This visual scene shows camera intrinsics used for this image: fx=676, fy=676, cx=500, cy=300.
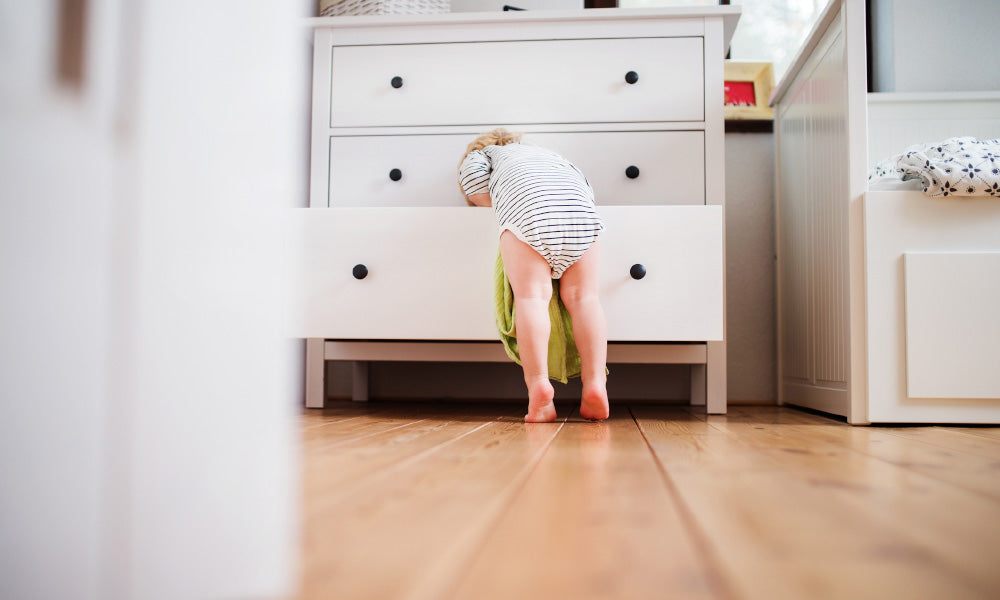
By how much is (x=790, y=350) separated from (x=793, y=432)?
73 cm

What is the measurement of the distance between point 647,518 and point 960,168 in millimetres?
1011

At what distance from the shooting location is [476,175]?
1344 millimetres

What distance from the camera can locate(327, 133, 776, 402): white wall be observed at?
1833 millimetres

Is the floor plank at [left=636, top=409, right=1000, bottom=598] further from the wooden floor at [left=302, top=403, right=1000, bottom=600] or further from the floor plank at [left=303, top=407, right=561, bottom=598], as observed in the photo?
the floor plank at [left=303, top=407, right=561, bottom=598]

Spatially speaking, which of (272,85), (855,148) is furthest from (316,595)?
(855,148)

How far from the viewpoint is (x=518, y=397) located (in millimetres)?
1815

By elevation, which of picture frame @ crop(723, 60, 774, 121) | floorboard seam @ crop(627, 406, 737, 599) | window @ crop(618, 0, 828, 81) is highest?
window @ crop(618, 0, 828, 81)

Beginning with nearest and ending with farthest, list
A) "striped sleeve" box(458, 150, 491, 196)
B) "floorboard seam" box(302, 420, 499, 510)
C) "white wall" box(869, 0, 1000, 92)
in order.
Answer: "floorboard seam" box(302, 420, 499, 510), "striped sleeve" box(458, 150, 491, 196), "white wall" box(869, 0, 1000, 92)

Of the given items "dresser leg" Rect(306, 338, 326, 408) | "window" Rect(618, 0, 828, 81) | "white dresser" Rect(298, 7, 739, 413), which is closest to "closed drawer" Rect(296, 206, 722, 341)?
"white dresser" Rect(298, 7, 739, 413)

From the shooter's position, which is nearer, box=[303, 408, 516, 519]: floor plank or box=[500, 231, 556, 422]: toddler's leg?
box=[303, 408, 516, 519]: floor plank

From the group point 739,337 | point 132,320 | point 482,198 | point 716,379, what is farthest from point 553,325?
point 132,320

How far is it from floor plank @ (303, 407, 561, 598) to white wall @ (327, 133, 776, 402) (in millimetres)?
1105

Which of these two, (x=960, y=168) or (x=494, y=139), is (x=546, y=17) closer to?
(x=494, y=139)

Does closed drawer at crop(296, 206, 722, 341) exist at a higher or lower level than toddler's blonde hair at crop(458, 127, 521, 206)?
lower
